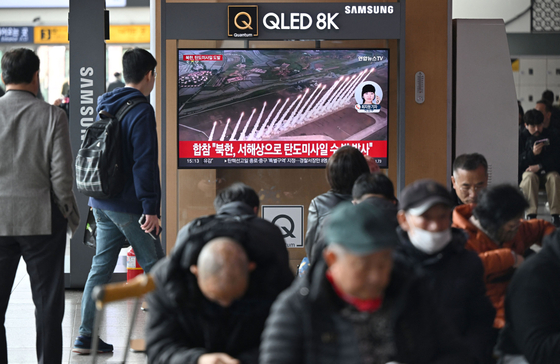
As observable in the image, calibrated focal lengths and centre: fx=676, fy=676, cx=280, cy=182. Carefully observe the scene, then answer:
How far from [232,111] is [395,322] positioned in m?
4.08

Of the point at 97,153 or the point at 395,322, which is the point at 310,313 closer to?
the point at 395,322

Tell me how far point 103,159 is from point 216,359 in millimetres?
2085

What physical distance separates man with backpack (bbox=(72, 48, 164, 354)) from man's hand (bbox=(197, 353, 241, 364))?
188 centimetres

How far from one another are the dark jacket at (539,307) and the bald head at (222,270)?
2.85 feet

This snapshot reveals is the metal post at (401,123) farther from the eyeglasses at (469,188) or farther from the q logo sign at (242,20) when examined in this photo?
the eyeglasses at (469,188)

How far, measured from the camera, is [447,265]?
87.1 inches

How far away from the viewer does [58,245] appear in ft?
10.8

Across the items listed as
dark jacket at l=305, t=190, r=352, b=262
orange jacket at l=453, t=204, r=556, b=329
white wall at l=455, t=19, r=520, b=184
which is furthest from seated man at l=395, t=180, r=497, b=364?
white wall at l=455, t=19, r=520, b=184

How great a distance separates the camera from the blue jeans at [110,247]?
378 centimetres

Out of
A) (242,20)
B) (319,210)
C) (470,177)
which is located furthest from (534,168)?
(319,210)

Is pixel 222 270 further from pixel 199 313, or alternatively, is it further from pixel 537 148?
pixel 537 148

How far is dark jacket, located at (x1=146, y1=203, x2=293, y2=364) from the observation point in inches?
76.5

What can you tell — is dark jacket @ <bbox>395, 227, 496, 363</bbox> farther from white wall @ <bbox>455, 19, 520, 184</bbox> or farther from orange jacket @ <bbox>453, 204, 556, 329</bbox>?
white wall @ <bbox>455, 19, 520, 184</bbox>

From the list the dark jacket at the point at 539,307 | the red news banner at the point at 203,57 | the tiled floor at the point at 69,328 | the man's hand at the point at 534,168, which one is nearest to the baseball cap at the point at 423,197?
the dark jacket at the point at 539,307
